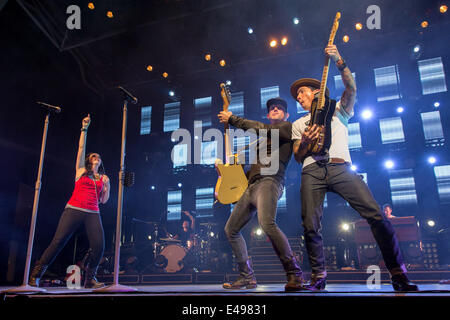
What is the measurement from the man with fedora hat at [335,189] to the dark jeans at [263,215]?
0.25 meters

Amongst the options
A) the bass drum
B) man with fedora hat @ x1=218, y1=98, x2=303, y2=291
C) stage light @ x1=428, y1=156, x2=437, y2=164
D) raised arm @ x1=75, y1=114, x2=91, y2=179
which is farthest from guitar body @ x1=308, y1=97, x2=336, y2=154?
stage light @ x1=428, y1=156, x2=437, y2=164

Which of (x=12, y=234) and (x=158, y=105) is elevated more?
(x=158, y=105)

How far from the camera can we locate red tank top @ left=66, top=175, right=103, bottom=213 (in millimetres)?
4293

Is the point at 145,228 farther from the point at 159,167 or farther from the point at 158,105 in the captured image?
the point at 158,105

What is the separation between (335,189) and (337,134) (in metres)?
0.53

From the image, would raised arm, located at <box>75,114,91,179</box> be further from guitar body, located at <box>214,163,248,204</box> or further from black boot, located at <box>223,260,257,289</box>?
black boot, located at <box>223,260,257,289</box>

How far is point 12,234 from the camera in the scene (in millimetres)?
8078

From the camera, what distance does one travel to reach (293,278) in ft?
9.49

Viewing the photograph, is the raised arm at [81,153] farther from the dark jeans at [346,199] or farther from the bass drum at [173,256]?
the bass drum at [173,256]
